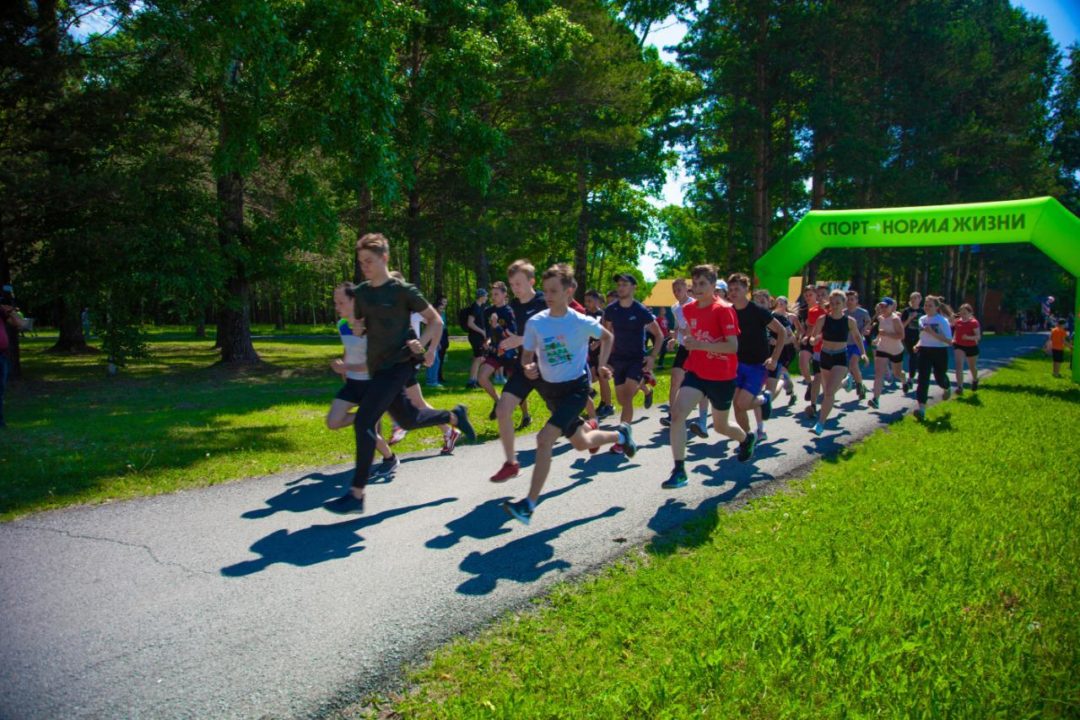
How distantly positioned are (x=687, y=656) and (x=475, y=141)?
608 inches

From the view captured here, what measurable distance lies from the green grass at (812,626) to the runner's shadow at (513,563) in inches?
12.6

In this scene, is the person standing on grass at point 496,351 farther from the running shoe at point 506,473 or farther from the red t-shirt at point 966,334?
the red t-shirt at point 966,334

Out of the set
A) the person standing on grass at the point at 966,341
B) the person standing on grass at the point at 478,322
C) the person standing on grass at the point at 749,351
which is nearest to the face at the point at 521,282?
the person standing on grass at the point at 749,351

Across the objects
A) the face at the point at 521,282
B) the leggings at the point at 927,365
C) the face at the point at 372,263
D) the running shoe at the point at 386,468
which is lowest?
the running shoe at the point at 386,468

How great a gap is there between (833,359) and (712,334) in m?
4.17

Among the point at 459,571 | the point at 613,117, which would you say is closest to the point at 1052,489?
the point at 459,571

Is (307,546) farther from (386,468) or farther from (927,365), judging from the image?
(927,365)

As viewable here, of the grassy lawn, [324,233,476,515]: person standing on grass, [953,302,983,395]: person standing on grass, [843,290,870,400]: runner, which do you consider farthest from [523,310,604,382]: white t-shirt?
[953,302,983,395]: person standing on grass

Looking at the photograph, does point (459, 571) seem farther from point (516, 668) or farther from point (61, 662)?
point (61, 662)

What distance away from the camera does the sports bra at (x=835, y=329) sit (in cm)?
939

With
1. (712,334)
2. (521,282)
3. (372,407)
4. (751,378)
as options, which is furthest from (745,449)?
(372,407)

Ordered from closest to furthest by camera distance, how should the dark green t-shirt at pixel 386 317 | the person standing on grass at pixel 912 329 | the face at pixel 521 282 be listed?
the dark green t-shirt at pixel 386 317, the face at pixel 521 282, the person standing on grass at pixel 912 329

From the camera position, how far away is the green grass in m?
2.89

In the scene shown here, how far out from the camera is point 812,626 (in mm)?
3473
